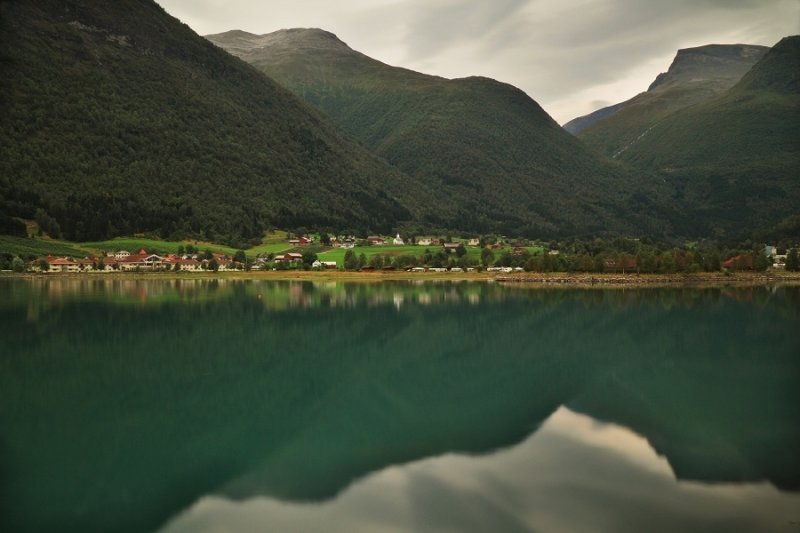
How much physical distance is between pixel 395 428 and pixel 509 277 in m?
88.5

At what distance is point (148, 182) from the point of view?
163375 millimetres

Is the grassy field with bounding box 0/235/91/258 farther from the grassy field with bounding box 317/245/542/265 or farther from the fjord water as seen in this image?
the fjord water

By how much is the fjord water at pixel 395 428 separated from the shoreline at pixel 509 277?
175ft

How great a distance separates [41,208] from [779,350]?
443 ft

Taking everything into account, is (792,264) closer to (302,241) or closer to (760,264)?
(760,264)

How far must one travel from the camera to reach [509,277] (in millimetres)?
108750

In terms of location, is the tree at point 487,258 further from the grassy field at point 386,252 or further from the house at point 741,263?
the house at point 741,263

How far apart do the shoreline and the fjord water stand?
5339cm

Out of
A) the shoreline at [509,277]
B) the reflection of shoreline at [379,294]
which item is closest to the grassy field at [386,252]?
the shoreline at [509,277]

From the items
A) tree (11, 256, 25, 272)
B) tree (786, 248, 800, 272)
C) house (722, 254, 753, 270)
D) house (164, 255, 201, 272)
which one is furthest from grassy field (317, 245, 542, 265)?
tree (11, 256, 25, 272)

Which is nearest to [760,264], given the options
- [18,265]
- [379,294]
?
[379,294]

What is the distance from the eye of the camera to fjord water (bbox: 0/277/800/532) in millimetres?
15305

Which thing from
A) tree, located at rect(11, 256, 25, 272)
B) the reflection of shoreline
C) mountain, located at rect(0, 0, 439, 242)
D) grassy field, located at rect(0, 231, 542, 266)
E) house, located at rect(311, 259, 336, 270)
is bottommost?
the reflection of shoreline

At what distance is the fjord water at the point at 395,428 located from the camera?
603 inches
